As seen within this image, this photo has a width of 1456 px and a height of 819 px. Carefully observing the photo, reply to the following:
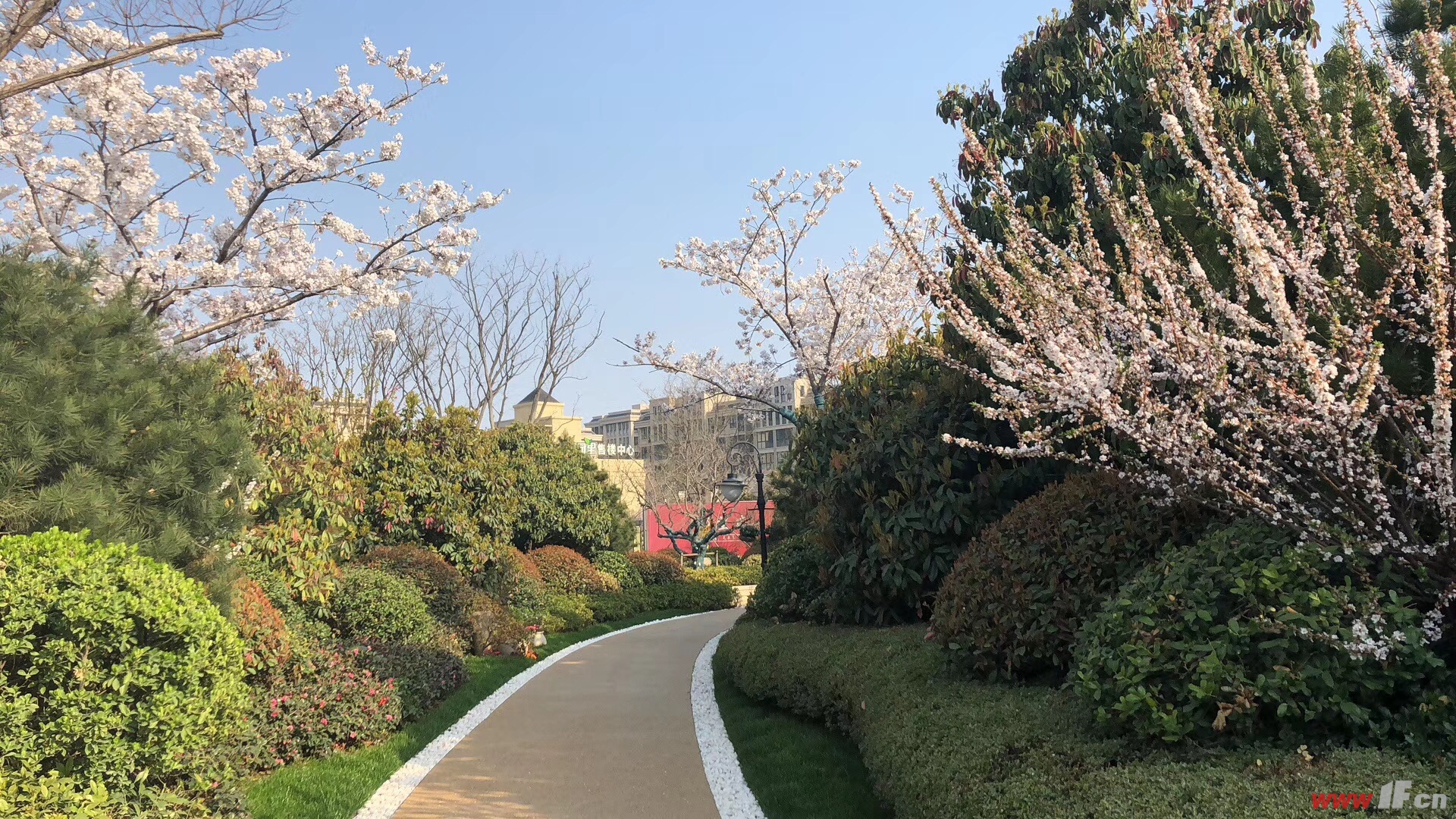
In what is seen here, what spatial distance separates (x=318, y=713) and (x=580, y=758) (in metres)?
1.97

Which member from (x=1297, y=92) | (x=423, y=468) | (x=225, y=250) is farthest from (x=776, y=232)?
(x=1297, y=92)

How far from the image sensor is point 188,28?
7.02 m

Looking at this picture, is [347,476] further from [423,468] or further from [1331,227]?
[1331,227]

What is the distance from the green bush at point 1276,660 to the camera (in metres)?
3.15

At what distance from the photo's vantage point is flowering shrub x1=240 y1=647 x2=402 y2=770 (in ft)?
20.9

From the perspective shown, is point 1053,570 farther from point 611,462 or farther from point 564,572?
point 611,462

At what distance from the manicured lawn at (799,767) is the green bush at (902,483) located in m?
1.13

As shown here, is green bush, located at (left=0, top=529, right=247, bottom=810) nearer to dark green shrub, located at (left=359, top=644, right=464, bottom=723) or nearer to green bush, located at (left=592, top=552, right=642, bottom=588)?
dark green shrub, located at (left=359, top=644, right=464, bottom=723)

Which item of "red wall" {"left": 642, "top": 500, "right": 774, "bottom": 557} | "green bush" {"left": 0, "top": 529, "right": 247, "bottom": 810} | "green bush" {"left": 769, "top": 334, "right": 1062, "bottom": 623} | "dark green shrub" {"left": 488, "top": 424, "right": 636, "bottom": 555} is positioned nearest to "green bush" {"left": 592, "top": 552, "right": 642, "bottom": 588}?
"dark green shrub" {"left": 488, "top": 424, "right": 636, "bottom": 555}

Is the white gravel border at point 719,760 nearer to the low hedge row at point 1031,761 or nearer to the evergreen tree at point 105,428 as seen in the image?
the low hedge row at point 1031,761

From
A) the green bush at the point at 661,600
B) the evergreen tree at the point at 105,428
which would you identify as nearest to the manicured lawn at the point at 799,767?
the evergreen tree at the point at 105,428

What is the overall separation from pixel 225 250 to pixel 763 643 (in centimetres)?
716

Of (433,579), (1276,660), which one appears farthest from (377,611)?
(1276,660)

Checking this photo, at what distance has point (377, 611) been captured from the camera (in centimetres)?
960
